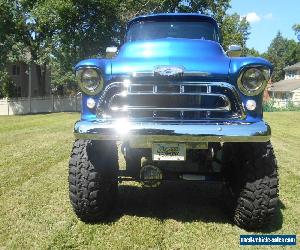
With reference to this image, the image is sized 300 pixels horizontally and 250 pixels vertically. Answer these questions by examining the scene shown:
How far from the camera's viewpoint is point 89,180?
4.50m

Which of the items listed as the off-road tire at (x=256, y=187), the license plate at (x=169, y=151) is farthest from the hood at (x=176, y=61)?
the off-road tire at (x=256, y=187)

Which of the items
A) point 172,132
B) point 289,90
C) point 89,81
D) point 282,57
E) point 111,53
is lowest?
point 172,132

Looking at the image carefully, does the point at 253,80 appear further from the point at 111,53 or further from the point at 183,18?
the point at 183,18

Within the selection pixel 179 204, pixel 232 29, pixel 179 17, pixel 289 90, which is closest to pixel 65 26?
pixel 232 29

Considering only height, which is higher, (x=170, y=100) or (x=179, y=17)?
(x=179, y=17)

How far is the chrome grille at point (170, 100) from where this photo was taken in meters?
4.25

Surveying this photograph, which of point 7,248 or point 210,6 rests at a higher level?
point 210,6

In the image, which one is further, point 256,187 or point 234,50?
point 234,50

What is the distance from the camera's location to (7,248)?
3.89 metres

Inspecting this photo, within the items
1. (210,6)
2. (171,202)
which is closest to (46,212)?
(171,202)

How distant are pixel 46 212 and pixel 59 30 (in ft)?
85.8

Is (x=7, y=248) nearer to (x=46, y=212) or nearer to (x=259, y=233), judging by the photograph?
(x=46, y=212)

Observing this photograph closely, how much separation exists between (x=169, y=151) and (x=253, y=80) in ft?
3.53

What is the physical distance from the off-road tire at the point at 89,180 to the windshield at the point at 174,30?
2027mm
